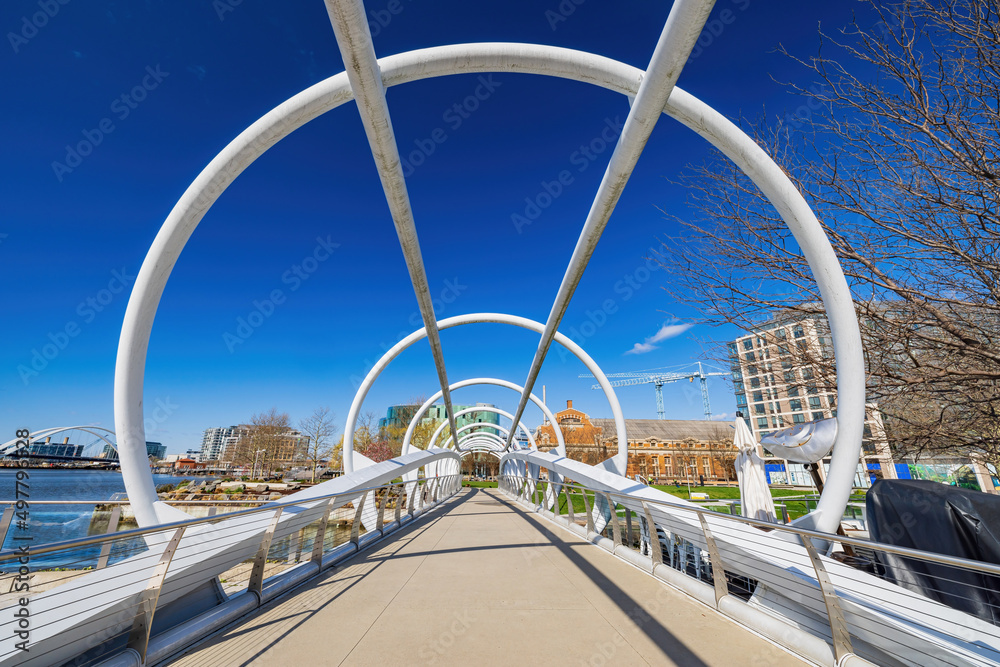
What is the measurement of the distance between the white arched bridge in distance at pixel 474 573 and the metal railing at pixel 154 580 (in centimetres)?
1

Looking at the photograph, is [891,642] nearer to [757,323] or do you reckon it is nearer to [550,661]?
[550,661]

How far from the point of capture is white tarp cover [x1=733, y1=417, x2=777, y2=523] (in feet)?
21.1

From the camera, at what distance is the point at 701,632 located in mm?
2980

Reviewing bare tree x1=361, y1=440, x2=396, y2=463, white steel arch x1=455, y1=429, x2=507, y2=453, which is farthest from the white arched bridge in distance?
bare tree x1=361, y1=440, x2=396, y2=463

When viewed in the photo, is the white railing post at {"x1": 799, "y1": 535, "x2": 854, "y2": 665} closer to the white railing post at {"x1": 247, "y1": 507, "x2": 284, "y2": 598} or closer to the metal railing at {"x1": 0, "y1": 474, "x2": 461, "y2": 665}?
the metal railing at {"x1": 0, "y1": 474, "x2": 461, "y2": 665}

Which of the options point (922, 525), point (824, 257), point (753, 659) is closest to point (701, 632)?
point (753, 659)

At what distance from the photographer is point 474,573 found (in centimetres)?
484

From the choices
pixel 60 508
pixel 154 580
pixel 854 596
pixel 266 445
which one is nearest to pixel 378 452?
pixel 266 445

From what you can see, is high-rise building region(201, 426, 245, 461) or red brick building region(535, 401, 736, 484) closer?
red brick building region(535, 401, 736, 484)

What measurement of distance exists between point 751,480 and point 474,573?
448 centimetres

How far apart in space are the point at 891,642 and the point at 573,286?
4972 millimetres

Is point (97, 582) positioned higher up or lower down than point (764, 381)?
lower down

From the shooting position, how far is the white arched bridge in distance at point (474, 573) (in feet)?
8.04

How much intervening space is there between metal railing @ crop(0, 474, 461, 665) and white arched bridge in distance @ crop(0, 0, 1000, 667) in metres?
0.01
